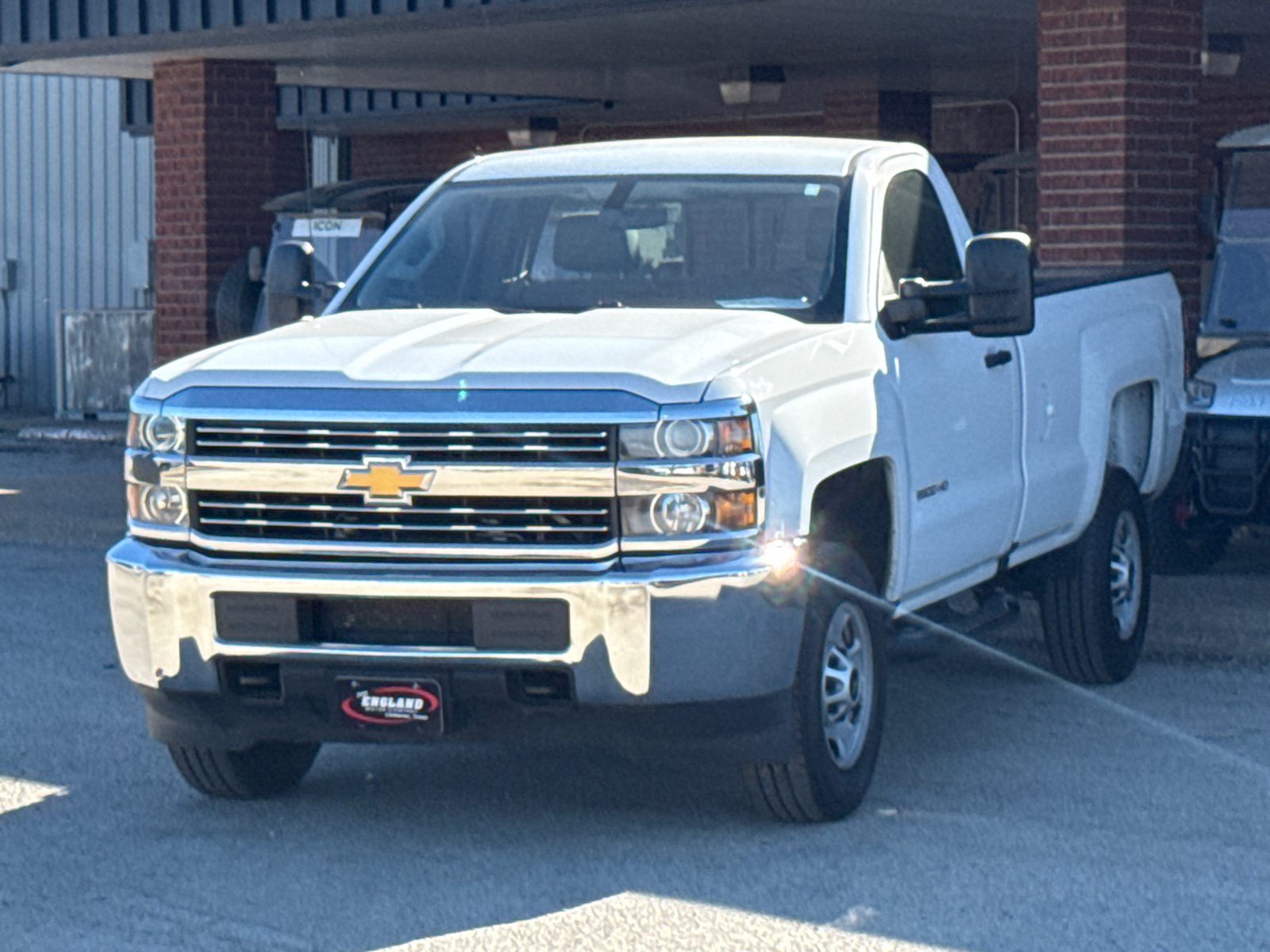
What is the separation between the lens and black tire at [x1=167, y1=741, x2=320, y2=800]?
678cm

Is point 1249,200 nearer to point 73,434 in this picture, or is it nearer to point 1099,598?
point 1099,598

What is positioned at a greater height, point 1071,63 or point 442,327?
point 1071,63

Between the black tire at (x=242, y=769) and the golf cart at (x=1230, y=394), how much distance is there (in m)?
5.65

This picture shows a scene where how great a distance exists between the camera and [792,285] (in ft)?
23.3

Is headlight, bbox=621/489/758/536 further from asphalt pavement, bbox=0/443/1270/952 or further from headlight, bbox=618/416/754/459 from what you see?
asphalt pavement, bbox=0/443/1270/952

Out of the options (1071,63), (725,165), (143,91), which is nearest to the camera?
(725,165)

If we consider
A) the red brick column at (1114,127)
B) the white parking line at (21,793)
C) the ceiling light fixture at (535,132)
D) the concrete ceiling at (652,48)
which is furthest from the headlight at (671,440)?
the ceiling light fixture at (535,132)

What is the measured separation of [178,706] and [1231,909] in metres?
2.89

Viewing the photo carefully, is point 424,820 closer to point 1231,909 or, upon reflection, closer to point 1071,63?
point 1231,909

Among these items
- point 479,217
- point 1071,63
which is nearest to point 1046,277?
point 479,217

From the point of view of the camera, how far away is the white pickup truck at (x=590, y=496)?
5.93m

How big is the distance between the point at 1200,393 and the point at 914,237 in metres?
4.16

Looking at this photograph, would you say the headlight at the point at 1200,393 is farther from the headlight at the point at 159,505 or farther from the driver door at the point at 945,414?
the headlight at the point at 159,505

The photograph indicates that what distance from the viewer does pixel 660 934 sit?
549cm
